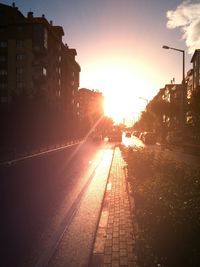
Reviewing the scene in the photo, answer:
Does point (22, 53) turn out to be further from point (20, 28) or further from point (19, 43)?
point (20, 28)

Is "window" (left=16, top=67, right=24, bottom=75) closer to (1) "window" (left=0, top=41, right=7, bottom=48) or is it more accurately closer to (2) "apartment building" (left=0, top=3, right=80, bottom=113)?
(2) "apartment building" (left=0, top=3, right=80, bottom=113)

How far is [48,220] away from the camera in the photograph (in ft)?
27.0

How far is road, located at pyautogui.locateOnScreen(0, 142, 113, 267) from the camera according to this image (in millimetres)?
5848

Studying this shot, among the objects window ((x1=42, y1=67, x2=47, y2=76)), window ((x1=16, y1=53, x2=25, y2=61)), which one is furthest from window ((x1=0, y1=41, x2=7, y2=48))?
window ((x1=42, y1=67, x2=47, y2=76))

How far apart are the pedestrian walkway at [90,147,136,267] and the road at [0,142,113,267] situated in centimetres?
18

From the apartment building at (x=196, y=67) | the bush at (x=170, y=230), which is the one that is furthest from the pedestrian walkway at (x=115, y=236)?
the apartment building at (x=196, y=67)

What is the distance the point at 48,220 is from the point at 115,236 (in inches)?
79.5

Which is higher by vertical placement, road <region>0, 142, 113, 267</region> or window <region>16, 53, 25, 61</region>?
→ window <region>16, 53, 25, 61</region>

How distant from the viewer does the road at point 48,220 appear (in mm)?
5848

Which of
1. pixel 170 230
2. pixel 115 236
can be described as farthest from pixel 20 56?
pixel 170 230

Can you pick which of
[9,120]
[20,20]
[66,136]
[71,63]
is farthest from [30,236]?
[71,63]

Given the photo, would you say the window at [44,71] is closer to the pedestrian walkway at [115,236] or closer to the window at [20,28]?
the window at [20,28]

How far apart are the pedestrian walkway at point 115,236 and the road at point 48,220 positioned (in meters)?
0.18

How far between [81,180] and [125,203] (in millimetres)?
5941
